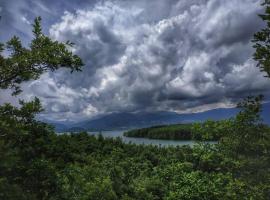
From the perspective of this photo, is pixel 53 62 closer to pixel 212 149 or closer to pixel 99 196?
pixel 212 149

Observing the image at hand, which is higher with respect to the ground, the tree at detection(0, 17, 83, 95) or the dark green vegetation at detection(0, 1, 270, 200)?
the tree at detection(0, 17, 83, 95)

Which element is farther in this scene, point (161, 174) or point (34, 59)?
point (161, 174)

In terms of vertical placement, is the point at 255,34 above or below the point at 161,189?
above

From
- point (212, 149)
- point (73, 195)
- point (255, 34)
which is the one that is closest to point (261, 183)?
point (212, 149)

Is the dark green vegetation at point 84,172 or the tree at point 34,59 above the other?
the tree at point 34,59

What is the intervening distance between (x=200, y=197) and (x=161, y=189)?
345 inches

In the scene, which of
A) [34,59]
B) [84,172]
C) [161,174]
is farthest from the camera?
[84,172]

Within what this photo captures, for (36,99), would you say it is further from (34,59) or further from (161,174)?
(161,174)

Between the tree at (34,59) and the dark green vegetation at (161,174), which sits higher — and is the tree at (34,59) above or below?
above

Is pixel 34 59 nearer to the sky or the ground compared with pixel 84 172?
nearer to the sky

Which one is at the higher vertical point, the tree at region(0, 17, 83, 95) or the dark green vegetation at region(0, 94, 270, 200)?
the tree at region(0, 17, 83, 95)

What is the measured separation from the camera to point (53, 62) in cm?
966

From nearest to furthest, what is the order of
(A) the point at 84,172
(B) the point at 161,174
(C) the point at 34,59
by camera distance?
(C) the point at 34,59, (B) the point at 161,174, (A) the point at 84,172

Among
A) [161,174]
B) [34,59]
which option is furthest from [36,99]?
[161,174]
